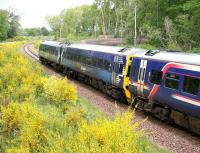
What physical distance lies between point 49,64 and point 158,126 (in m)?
27.2

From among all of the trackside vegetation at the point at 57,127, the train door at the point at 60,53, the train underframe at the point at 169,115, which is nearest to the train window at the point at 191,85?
the train underframe at the point at 169,115

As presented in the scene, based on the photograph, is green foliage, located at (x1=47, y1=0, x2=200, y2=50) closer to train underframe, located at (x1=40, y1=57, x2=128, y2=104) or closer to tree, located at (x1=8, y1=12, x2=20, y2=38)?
train underframe, located at (x1=40, y1=57, x2=128, y2=104)

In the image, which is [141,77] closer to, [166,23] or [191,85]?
[191,85]

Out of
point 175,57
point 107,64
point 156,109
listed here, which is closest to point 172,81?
point 175,57

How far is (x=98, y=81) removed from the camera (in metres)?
24.1

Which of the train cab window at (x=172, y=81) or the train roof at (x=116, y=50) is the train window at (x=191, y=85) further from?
the train roof at (x=116, y=50)

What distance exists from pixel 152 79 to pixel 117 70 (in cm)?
395

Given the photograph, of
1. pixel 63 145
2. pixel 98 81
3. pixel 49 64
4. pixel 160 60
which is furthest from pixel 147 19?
pixel 63 145

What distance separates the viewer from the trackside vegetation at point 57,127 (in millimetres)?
8781

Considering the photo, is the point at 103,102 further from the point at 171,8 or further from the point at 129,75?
Answer: the point at 171,8

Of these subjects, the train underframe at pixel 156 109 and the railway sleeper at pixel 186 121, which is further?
the train underframe at pixel 156 109

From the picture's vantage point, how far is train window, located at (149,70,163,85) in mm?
15837

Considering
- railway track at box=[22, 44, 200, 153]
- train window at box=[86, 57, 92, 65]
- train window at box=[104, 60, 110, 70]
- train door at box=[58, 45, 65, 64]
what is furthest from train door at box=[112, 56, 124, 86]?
train door at box=[58, 45, 65, 64]

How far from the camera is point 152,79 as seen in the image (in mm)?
16469
